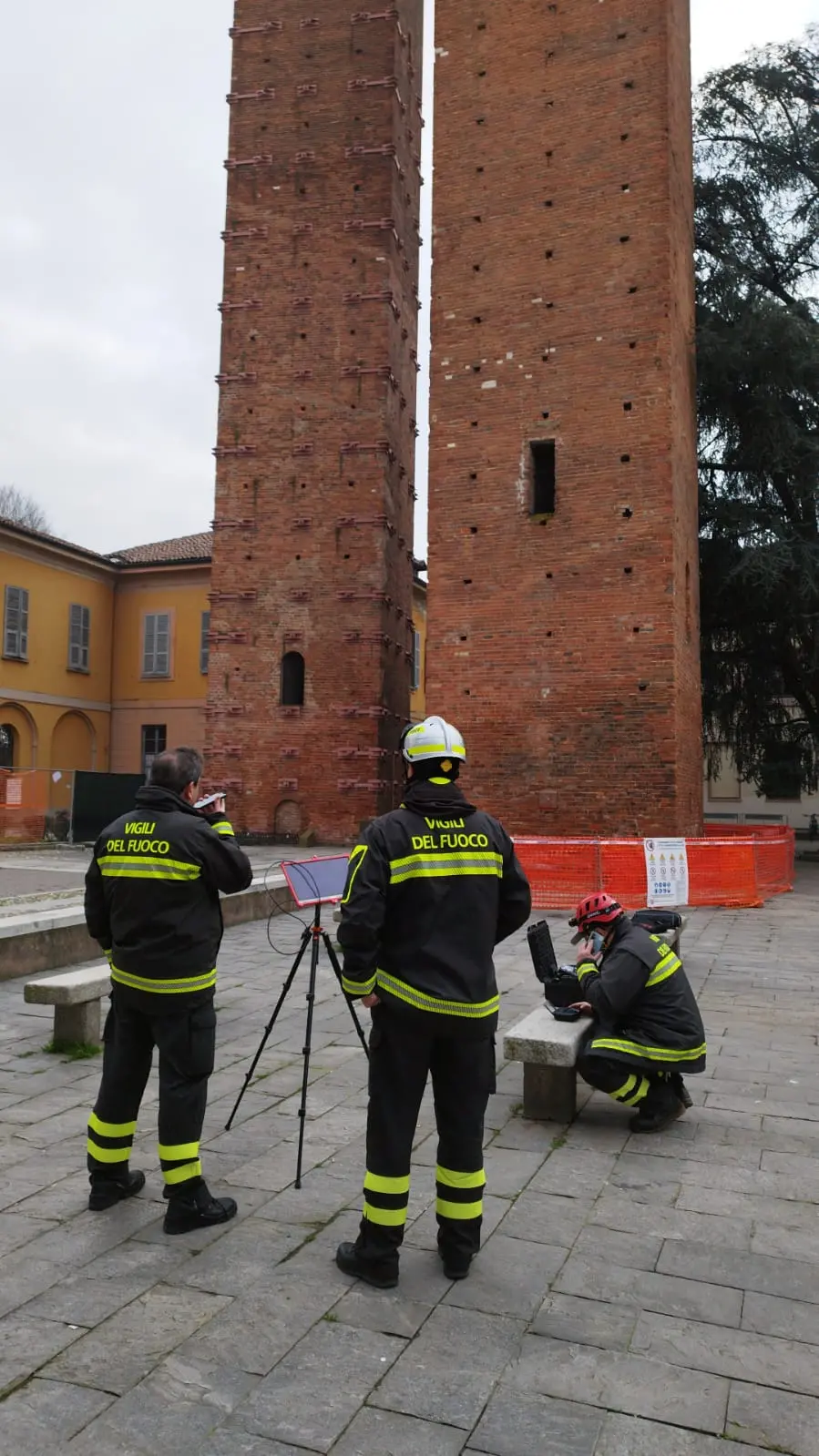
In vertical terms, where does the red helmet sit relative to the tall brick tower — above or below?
below

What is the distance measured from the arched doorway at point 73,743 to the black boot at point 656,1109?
89.2ft

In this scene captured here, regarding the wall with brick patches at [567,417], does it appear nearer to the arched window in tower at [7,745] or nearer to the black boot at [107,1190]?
the black boot at [107,1190]

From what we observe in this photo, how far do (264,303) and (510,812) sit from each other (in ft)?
49.8

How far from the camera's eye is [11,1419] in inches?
105

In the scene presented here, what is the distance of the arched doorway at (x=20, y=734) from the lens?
28.6m

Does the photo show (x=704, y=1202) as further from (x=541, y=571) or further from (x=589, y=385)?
(x=589, y=385)

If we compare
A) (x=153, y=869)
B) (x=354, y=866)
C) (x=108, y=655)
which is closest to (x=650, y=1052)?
(x=354, y=866)

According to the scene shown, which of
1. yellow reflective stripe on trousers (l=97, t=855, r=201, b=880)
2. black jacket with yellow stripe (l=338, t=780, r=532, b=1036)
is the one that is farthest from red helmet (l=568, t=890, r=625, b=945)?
yellow reflective stripe on trousers (l=97, t=855, r=201, b=880)

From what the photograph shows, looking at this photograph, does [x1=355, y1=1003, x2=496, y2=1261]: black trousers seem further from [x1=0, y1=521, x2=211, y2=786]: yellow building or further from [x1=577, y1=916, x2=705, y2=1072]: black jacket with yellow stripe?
[x1=0, y1=521, x2=211, y2=786]: yellow building

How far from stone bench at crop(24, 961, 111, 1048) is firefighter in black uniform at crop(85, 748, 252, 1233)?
7.10 feet

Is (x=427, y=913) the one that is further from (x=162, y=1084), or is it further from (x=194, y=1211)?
(x=194, y=1211)

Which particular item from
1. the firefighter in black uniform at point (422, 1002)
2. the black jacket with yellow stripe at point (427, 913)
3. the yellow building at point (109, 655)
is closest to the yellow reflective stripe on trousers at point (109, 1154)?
the firefighter in black uniform at point (422, 1002)

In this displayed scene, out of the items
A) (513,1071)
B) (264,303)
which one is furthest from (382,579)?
(513,1071)

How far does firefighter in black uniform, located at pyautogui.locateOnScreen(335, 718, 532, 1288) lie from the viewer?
3424 millimetres
